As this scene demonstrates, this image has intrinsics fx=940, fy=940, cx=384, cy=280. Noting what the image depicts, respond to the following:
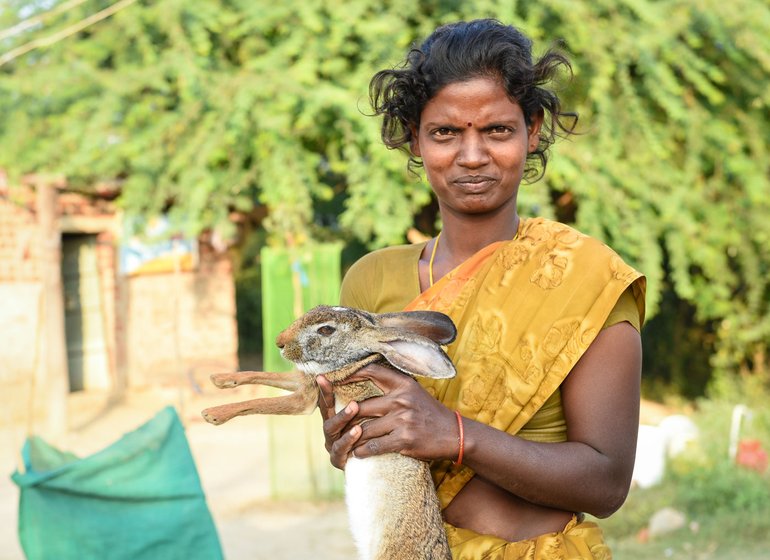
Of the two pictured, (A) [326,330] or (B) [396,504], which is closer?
(B) [396,504]

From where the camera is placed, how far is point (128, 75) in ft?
26.5

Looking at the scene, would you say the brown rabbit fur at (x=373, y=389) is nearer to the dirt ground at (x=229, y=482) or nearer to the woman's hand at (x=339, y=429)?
the woman's hand at (x=339, y=429)

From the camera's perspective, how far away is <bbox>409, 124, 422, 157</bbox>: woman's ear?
2.13 metres

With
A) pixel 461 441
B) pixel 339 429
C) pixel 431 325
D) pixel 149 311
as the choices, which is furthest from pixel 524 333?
pixel 149 311

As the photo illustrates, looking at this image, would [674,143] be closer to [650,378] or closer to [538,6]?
[538,6]

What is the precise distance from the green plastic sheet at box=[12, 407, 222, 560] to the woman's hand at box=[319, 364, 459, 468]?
2976mm

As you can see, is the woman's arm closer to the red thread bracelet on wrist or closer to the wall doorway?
the red thread bracelet on wrist

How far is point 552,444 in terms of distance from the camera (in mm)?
1768

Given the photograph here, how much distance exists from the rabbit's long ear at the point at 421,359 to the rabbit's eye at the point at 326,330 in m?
0.18

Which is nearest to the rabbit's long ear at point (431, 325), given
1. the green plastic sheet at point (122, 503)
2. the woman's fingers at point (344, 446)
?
the woman's fingers at point (344, 446)

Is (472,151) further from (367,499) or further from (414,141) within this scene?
(367,499)

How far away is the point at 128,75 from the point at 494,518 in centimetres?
701

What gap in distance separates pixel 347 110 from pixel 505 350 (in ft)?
20.0

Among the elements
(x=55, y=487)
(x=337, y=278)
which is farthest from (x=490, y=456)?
(x=337, y=278)
